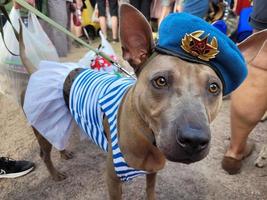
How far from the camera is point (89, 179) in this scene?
2.64 m

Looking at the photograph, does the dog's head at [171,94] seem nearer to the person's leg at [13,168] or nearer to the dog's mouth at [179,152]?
the dog's mouth at [179,152]

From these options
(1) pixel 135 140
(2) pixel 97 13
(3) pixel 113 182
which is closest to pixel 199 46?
(1) pixel 135 140

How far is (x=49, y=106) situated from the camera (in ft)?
7.81

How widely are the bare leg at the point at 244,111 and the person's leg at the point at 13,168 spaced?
4.99 ft

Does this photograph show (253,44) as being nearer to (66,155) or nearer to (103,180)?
(103,180)

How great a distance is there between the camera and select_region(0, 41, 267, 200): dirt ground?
248cm

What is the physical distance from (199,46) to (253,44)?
0.46 m

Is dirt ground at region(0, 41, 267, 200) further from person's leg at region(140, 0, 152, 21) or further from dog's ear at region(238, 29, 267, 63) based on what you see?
person's leg at region(140, 0, 152, 21)

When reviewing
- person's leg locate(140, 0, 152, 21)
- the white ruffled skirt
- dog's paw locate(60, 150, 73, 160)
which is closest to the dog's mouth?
the white ruffled skirt

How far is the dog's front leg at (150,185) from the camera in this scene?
87.2 inches

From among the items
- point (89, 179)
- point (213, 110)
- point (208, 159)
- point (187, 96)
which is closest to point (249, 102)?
point (208, 159)

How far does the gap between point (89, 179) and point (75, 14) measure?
420cm

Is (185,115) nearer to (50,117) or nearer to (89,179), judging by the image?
(50,117)

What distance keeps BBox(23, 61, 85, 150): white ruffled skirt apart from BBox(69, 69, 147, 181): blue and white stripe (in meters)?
0.12
